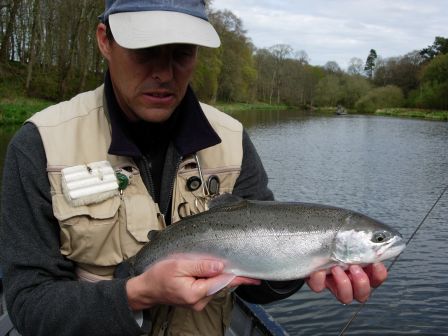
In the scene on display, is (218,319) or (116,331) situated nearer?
(116,331)

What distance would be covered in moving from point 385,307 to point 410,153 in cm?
1850

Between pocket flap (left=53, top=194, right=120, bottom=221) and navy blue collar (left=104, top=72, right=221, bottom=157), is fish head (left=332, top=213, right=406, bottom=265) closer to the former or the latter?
navy blue collar (left=104, top=72, right=221, bottom=157)

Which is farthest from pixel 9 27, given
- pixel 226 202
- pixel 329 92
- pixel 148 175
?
pixel 329 92

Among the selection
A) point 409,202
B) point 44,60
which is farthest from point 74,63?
point 409,202

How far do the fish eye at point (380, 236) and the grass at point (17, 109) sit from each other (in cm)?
2254

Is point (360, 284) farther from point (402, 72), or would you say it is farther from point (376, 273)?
point (402, 72)

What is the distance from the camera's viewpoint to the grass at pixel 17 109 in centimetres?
2242

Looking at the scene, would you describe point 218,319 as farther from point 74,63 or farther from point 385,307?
point 74,63

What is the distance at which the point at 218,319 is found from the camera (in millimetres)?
2504

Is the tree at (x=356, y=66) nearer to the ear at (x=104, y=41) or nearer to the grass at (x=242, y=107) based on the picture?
the grass at (x=242, y=107)

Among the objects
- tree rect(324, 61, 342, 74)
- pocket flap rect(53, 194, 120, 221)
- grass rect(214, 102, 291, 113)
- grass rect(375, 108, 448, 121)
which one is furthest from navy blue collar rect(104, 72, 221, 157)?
tree rect(324, 61, 342, 74)

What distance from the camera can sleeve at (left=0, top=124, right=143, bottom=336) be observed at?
197 centimetres

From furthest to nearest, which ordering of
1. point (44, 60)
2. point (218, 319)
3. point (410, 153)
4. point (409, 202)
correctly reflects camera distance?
1. point (44, 60)
2. point (410, 153)
3. point (409, 202)
4. point (218, 319)

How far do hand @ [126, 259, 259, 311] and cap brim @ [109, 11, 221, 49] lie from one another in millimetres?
889
